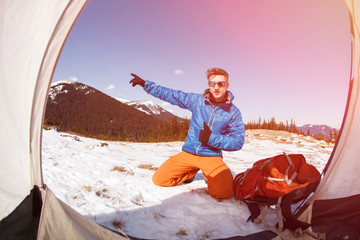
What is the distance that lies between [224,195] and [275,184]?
57 cm

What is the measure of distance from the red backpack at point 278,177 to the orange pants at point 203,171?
6.7 inches

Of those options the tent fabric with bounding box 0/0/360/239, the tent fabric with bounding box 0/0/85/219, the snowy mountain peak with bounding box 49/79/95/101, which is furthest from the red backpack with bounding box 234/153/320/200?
the snowy mountain peak with bounding box 49/79/95/101

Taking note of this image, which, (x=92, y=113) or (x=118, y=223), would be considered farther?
(x=92, y=113)

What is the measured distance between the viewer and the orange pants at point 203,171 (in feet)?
7.34

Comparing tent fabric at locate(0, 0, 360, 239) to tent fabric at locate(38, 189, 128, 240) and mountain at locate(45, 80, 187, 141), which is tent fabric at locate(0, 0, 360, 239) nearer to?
tent fabric at locate(38, 189, 128, 240)

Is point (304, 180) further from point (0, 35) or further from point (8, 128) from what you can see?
point (0, 35)

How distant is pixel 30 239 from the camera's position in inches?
46.8

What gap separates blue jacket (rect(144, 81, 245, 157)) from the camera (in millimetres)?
2334

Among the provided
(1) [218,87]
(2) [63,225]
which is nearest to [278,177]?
(1) [218,87]

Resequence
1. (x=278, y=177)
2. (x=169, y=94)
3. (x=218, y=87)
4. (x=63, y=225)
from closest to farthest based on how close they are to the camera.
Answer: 1. (x=63, y=225)
2. (x=278, y=177)
3. (x=218, y=87)
4. (x=169, y=94)

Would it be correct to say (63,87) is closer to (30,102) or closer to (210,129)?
(210,129)

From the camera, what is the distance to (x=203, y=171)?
2.38 metres

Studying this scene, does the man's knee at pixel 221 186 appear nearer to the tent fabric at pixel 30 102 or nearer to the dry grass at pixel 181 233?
the dry grass at pixel 181 233

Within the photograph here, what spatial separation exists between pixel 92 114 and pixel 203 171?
63.4 ft
